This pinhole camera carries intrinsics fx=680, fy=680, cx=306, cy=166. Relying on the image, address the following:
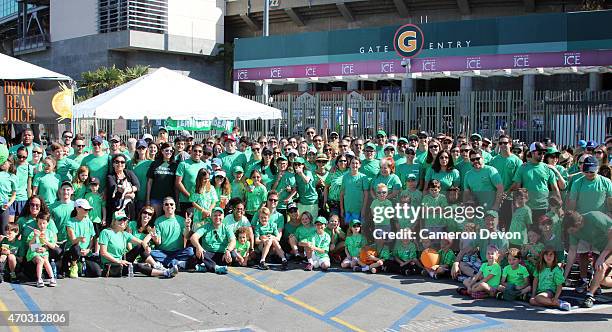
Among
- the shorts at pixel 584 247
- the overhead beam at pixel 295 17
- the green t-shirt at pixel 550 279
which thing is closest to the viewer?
the green t-shirt at pixel 550 279

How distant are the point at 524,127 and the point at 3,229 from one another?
14.6m

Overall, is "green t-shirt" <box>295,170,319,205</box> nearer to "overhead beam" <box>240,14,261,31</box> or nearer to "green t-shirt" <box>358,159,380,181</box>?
"green t-shirt" <box>358,159,380,181</box>

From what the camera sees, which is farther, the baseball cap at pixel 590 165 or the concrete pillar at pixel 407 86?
the concrete pillar at pixel 407 86

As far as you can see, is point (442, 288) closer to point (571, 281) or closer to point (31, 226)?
point (571, 281)

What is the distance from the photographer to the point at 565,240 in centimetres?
872

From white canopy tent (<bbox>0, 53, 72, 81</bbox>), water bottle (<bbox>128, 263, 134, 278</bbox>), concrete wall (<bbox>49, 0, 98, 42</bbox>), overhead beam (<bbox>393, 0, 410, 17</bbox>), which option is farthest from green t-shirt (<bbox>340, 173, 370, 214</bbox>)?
concrete wall (<bbox>49, 0, 98, 42</bbox>)

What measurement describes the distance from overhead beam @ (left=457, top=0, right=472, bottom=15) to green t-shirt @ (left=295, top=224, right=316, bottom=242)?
91.8 feet

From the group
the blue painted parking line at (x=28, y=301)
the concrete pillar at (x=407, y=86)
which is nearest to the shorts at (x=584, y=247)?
the blue painted parking line at (x=28, y=301)

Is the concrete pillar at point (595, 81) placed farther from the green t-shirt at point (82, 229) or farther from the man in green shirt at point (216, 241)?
the green t-shirt at point (82, 229)

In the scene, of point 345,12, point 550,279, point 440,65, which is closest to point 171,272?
point 550,279

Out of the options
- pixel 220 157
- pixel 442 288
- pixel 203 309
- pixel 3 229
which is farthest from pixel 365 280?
pixel 3 229

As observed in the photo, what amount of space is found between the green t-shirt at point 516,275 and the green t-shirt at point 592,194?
1.14 m

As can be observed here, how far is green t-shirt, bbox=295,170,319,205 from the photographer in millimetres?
11203

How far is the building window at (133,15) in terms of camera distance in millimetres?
39500
